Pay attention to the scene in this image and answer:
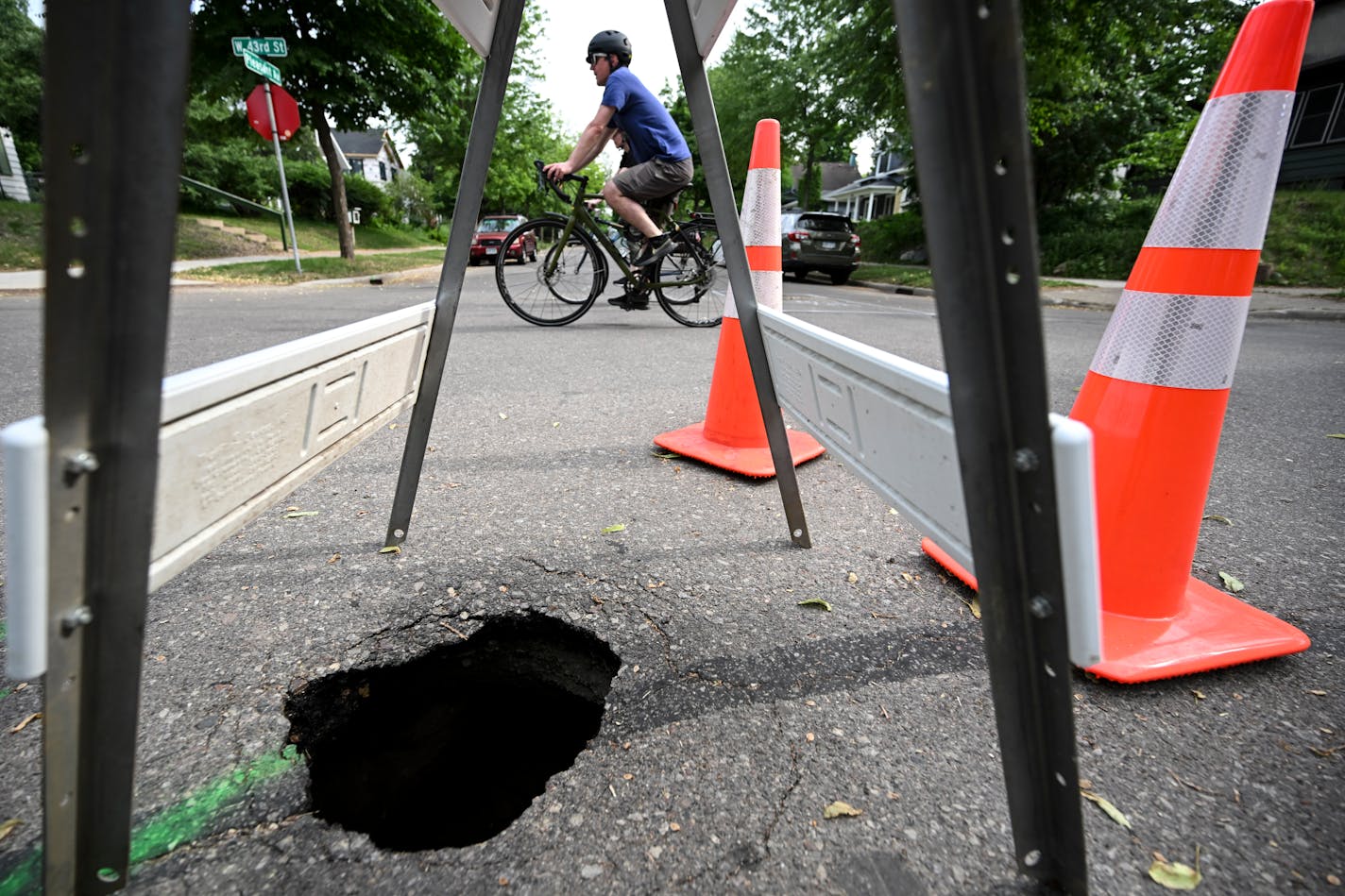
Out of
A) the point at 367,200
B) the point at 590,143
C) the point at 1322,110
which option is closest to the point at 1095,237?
the point at 1322,110

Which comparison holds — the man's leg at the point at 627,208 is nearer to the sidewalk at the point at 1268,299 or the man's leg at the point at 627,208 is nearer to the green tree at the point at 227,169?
the sidewalk at the point at 1268,299

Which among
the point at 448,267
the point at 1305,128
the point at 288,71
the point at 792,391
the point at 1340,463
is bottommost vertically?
the point at 1340,463

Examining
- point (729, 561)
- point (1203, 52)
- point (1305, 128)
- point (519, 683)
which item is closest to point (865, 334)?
point (729, 561)

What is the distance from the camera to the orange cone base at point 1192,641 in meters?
1.56

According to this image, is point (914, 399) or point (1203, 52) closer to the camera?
point (914, 399)

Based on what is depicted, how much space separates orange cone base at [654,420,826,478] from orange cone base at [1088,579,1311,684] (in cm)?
132

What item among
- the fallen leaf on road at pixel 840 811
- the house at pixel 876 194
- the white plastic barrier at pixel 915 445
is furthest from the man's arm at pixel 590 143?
the house at pixel 876 194

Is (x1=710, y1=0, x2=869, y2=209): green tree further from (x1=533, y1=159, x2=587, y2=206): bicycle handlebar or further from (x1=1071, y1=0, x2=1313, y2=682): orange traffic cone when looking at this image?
(x1=1071, y1=0, x2=1313, y2=682): orange traffic cone

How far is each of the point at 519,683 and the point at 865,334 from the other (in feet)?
19.3

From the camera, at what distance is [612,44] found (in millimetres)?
4836

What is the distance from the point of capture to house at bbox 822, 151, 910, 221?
42.1 m

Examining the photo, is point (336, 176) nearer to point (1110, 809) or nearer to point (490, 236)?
point (490, 236)

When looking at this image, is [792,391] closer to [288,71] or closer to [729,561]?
[729,561]

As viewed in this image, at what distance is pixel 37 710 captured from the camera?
1.41m
